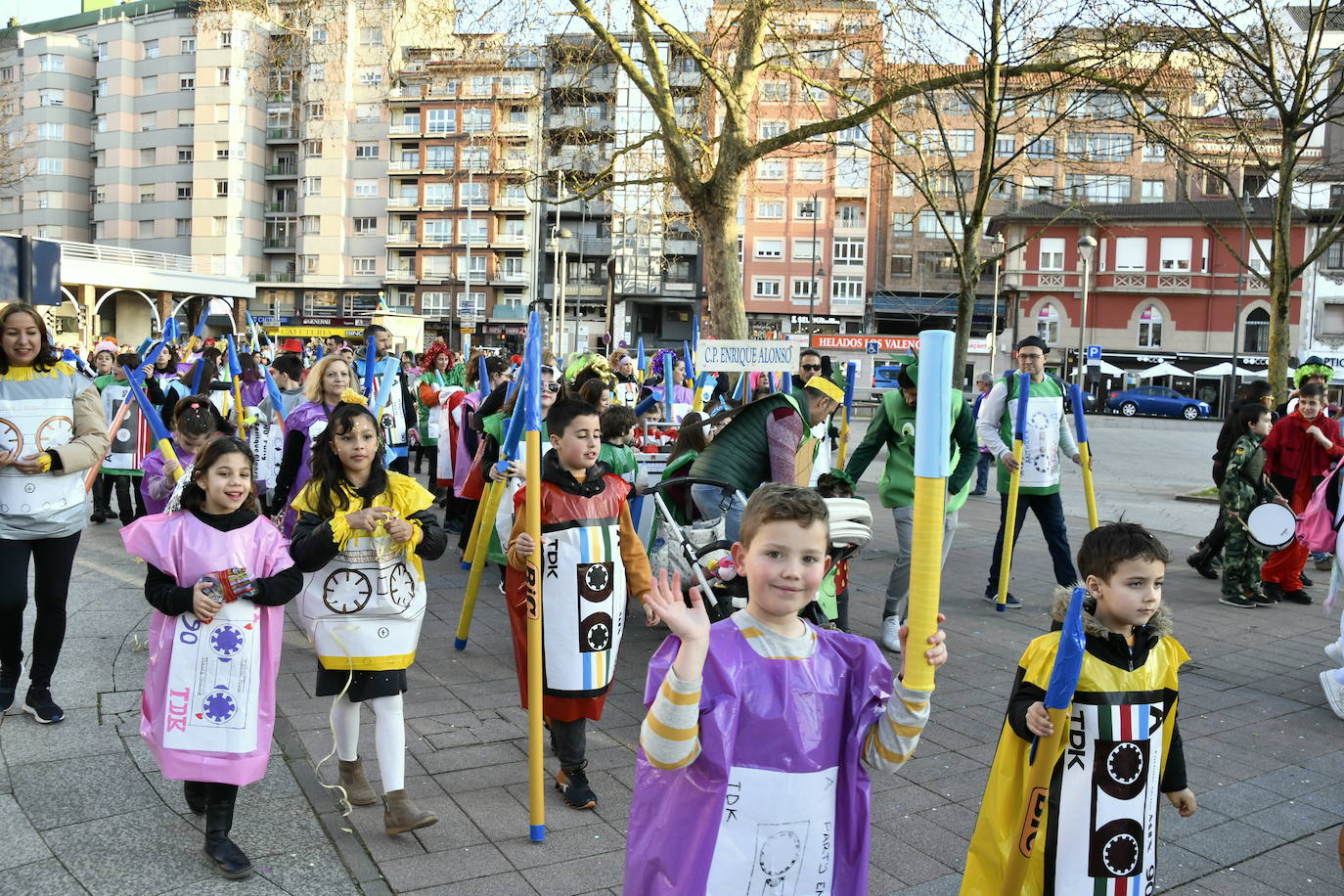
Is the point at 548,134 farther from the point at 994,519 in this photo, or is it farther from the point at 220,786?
the point at 220,786

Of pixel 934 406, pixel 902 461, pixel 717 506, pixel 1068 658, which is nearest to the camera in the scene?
pixel 934 406

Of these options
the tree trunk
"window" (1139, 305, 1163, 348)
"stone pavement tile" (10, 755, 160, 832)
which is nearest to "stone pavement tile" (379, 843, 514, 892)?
"stone pavement tile" (10, 755, 160, 832)

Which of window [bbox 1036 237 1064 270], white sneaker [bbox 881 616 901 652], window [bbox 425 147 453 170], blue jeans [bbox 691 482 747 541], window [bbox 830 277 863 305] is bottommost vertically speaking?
white sneaker [bbox 881 616 901 652]

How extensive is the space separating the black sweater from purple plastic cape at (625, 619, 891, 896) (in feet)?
6.17

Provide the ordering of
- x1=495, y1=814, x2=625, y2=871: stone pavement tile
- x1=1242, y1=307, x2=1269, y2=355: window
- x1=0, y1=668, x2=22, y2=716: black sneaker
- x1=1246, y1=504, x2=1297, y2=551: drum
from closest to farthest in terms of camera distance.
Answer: x1=495, y1=814, x2=625, y2=871: stone pavement tile, x1=0, y1=668, x2=22, y2=716: black sneaker, x1=1246, y1=504, x2=1297, y2=551: drum, x1=1242, y1=307, x2=1269, y2=355: window

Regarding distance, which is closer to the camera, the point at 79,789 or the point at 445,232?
the point at 79,789

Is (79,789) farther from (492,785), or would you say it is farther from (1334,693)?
(1334,693)

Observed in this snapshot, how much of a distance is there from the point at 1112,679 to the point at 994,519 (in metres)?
11.0

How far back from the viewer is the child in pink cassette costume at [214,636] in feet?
12.3

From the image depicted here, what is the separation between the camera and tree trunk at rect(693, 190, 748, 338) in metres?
13.9

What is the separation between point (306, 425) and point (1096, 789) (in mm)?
5008

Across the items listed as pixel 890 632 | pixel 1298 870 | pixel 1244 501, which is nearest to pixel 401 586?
pixel 1298 870

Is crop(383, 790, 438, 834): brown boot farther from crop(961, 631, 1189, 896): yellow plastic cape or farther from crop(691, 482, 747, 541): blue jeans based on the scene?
crop(961, 631, 1189, 896): yellow plastic cape

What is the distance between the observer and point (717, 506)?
228 inches
